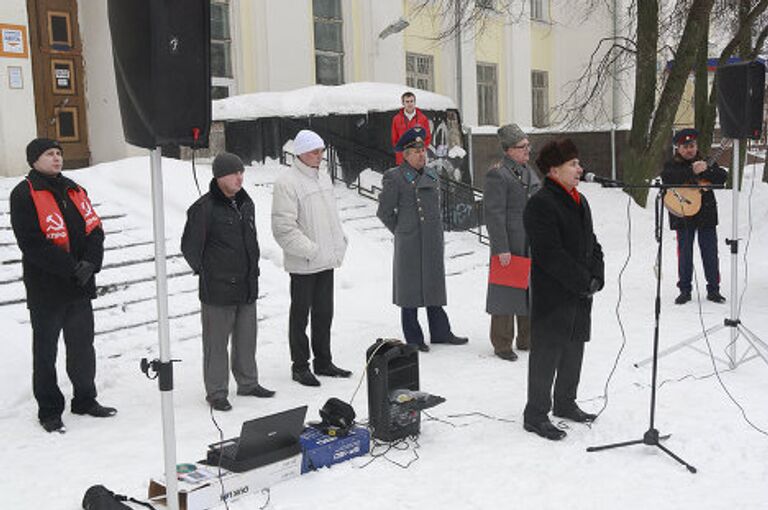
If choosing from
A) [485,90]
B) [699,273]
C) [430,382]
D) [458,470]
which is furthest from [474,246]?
[485,90]

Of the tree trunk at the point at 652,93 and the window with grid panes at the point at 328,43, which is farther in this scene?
the window with grid panes at the point at 328,43

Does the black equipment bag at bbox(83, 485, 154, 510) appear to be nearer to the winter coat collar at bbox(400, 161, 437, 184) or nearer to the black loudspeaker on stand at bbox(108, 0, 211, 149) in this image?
the black loudspeaker on stand at bbox(108, 0, 211, 149)

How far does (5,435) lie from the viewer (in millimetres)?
5883

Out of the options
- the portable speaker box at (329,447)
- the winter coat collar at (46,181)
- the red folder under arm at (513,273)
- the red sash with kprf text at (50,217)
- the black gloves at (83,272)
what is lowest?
the portable speaker box at (329,447)

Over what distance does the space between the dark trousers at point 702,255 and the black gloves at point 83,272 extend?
6352 mm

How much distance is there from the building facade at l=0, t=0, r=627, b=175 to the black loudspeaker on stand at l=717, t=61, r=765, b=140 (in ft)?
30.2

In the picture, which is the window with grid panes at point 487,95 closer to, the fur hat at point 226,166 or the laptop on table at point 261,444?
the fur hat at point 226,166

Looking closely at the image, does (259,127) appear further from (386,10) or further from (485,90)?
(485,90)

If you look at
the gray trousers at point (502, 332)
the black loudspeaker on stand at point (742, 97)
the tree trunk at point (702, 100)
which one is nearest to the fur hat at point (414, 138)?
the gray trousers at point (502, 332)

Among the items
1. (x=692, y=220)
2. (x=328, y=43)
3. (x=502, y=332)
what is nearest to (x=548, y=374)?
(x=502, y=332)

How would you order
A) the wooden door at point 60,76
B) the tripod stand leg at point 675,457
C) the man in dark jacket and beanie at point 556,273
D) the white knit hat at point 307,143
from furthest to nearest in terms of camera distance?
the wooden door at point 60,76
the white knit hat at point 307,143
the man in dark jacket and beanie at point 556,273
the tripod stand leg at point 675,457

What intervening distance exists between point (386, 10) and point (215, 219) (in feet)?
46.4

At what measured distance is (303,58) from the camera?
17.6m

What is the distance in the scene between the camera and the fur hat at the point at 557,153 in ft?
17.9
